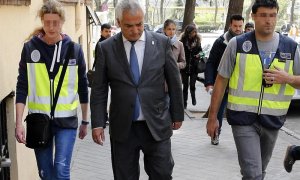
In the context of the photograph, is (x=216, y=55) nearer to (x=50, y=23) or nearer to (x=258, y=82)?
(x=258, y=82)

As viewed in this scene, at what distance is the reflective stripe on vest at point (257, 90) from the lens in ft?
14.6

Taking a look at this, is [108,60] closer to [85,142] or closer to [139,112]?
[139,112]

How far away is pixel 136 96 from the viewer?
4.24m

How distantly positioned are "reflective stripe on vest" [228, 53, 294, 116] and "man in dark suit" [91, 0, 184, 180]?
1.74ft

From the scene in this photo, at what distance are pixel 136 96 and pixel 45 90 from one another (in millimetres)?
762

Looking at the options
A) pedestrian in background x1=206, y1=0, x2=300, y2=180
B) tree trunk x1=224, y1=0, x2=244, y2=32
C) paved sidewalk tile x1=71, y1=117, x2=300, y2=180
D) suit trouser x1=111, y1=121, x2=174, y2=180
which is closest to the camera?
suit trouser x1=111, y1=121, x2=174, y2=180

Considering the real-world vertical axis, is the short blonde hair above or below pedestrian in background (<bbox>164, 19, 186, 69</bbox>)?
above

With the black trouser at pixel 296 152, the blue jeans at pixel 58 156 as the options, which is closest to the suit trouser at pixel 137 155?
the blue jeans at pixel 58 156

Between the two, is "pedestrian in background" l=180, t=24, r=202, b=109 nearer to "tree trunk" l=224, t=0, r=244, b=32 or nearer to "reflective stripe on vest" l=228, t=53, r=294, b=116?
"tree trunk" l=224, t=0, r=244, b=32

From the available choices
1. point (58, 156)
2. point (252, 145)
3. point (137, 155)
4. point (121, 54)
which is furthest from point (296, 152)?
point (58, 156)

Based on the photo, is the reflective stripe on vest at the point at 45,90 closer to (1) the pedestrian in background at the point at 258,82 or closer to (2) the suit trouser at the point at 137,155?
(2) the suit trouser at the point at 137,155

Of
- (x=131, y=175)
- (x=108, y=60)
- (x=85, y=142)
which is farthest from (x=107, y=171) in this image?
(x=108, y=60)

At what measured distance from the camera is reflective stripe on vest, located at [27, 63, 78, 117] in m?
4.43

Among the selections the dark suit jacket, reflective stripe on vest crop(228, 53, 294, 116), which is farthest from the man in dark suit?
reflective stripe on vest crop(228, 53, 294, 116)
